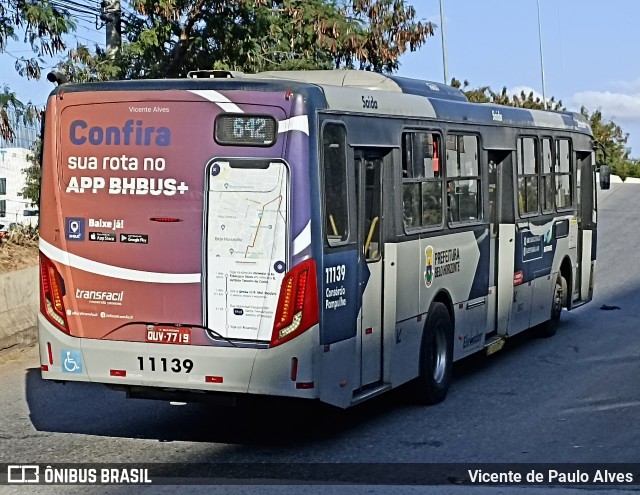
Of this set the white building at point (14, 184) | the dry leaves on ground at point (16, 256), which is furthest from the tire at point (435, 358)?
the white building at point (14, 184)

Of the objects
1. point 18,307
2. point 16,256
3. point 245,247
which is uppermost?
point 245,247

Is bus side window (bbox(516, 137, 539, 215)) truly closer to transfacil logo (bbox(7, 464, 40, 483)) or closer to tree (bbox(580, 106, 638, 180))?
transfacil logo (bbox(7, 464, 40, 483))

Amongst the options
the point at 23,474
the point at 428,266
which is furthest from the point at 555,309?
the point at 23,474

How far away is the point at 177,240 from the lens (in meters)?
9.16

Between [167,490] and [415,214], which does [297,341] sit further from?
[415,214]

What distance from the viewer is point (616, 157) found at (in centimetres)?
6034

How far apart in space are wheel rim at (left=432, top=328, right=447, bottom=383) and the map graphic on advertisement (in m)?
3.33

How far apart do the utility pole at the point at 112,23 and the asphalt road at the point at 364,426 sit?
7629 mm

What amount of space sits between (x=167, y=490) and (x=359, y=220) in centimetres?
298

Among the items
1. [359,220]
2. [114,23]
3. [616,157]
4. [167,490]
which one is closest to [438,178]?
[359,220]

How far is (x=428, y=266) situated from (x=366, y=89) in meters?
2.04

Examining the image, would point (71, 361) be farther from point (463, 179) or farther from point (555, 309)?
point (555, 309)

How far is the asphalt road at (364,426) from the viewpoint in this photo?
9289 mm

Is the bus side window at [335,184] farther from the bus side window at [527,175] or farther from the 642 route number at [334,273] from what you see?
the bus side window at [527,175]
